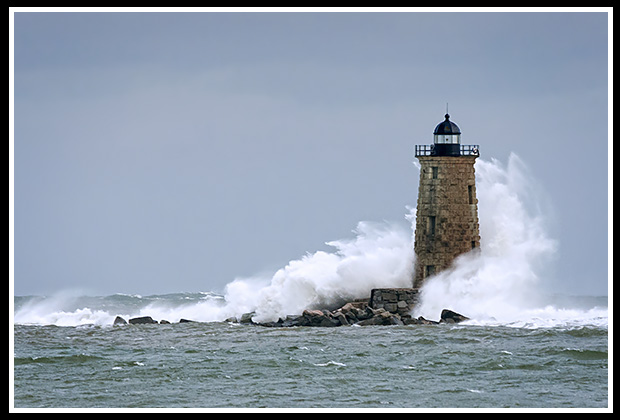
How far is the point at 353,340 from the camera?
105 feet

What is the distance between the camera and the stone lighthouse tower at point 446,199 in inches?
1462

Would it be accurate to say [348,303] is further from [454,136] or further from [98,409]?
[98,409]

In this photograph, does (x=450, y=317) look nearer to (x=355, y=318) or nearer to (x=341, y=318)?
(x=355, y=318)

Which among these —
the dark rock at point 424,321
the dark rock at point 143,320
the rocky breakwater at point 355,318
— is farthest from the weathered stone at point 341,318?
the dark rock at point 143,320

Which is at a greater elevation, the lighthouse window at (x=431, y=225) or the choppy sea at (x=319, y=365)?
the lighthouse window at (x=431, y=225)

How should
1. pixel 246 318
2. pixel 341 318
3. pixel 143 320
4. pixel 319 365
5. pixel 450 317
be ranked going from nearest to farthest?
pixel 319 365 → pixel 341 318 → pixel 450 317 → pixel 143 320 → pixel 246 318

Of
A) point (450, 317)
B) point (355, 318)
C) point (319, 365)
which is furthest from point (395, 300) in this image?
point (319, 365)

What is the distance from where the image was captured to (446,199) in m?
37.1

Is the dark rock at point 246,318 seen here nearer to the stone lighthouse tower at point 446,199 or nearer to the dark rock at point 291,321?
the dark rock at point 291,321

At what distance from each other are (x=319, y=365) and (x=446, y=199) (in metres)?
10.1

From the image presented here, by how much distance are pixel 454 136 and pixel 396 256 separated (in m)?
3.90

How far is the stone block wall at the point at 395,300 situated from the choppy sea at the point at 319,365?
1.98 metres

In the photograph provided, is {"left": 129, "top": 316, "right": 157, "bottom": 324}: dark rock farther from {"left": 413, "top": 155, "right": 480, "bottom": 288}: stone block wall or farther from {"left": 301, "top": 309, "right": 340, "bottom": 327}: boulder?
{"left": 413, "top": 155, "right": 480, "bottom": 288}: stone block wall

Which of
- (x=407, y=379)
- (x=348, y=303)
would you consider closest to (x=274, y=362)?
(x=407, y=379)
